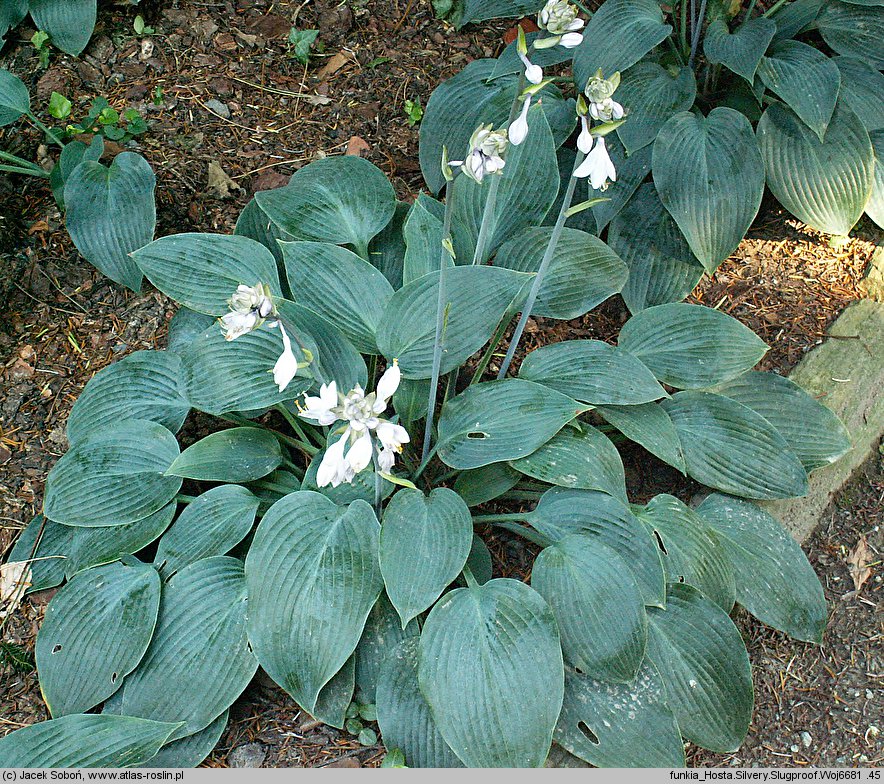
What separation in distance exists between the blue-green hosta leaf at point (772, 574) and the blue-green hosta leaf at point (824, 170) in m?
1.26

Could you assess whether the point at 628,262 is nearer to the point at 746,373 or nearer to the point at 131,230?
the point at 746,373

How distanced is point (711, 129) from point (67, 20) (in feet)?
9.19

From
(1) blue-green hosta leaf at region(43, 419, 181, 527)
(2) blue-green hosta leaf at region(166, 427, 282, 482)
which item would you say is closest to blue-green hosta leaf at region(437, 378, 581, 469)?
(2) blue-green hosta leaf at region(166, 427, 282, 482)

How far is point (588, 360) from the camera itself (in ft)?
8.77

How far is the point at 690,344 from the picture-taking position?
110 inches

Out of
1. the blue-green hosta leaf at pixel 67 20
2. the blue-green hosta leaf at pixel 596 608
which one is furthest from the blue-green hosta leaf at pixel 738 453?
→ the blue-green hosta leaf at pixel 67 20

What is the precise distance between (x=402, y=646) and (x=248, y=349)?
1.04 meters

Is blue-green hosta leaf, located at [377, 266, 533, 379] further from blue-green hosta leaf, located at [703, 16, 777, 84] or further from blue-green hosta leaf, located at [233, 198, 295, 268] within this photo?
blue-green hosta leaf, located at [703, 16, 777, 84]

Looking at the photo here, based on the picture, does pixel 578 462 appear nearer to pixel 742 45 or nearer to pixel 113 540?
pixel 113 540

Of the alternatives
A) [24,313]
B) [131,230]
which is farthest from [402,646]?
[24,313]

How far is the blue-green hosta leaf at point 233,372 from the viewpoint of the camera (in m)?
2.56

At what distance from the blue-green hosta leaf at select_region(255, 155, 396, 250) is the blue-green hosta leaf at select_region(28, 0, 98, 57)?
1374 millimetres

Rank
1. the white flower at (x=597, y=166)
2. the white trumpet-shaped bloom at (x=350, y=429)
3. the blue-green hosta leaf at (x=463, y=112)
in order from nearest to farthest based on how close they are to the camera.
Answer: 1. the white trumpet-shaped bloom at (x=350, y=429)
2. the white flower at (x=597, y=166)
3. the blue-green hosta leaf at (x=463, y=112)

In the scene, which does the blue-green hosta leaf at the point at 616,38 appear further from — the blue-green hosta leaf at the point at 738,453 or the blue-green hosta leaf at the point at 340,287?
the blue-green hosta leaf at the point at 738,453
